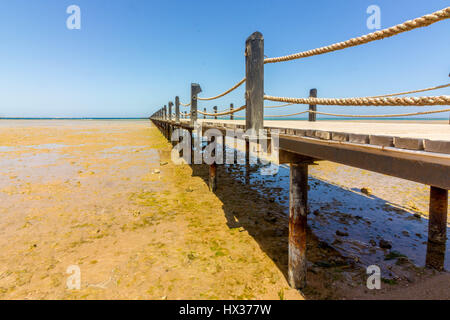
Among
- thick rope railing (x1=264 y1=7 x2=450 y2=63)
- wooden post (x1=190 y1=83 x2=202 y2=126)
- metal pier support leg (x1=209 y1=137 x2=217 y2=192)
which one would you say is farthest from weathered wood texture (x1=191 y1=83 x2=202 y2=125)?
thick rope railing (x1=264 y1=7 x2=450 y2=63)

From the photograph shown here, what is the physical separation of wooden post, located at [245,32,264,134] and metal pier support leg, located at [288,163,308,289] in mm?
809

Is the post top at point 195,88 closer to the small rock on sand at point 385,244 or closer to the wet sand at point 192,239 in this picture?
the wet sand at point 192,239

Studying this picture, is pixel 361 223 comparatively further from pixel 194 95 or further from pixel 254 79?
pixel 194 95

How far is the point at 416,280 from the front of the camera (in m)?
3.41

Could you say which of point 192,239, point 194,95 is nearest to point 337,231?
point 192,239

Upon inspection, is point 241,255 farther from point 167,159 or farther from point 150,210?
point 167,159

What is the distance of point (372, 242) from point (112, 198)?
246 inches

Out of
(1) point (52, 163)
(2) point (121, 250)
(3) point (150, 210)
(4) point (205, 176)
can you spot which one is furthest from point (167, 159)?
(2) point (121, 250)

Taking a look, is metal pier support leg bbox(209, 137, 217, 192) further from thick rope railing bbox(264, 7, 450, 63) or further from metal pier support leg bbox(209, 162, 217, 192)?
thick rope railing bbox(264, 7, 450, 63)

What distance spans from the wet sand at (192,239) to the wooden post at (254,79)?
2247mm

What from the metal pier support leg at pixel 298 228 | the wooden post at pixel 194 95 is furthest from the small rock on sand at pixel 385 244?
the wooden post at pixel 194 95

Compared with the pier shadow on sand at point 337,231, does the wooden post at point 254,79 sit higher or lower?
higher

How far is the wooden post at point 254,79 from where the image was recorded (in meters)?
3.19

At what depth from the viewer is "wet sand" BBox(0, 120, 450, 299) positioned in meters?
3.29
